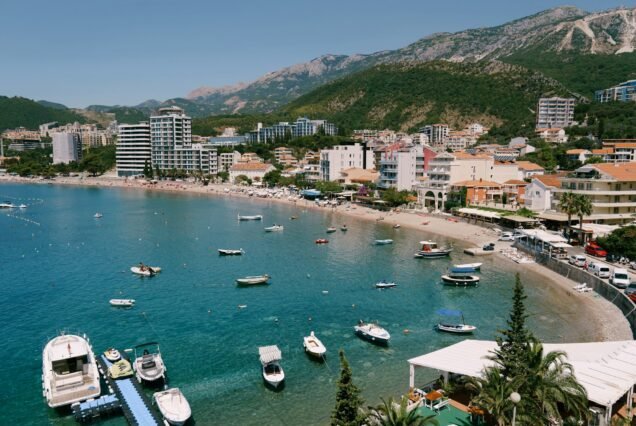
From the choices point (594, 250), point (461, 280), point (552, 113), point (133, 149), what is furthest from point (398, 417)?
point (133, 149)

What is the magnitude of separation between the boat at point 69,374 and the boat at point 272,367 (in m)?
9.51

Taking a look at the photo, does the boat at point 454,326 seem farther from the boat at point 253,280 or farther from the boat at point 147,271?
the boat at point 147,271

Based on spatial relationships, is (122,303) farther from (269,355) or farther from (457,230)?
(457,230)

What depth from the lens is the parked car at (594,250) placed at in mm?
51281

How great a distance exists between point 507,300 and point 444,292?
19.3 ft

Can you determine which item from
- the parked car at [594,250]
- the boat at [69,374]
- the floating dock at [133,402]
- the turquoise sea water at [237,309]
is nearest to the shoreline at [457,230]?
the turquoise sea water at [237,309]

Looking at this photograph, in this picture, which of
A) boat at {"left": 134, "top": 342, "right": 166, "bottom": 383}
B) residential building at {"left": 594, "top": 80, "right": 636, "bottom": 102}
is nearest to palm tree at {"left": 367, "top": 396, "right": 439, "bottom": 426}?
boat at {"left": 134, "top": 342, "right": 166, "bottom": 383}

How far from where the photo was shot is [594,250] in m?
52.1

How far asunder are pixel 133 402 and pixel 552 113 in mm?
178659

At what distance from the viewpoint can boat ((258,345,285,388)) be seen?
28953mm

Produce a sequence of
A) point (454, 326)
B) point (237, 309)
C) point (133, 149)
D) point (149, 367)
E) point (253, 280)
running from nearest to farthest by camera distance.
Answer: point (149, 367) → point (454, 326) → point (237, 309) → point (253, 280) → point (133, 149)

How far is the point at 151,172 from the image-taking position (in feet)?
598

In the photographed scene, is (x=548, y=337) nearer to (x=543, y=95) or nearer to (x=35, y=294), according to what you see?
(x=35, y=294)

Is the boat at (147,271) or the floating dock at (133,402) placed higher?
the boat at (147,271)
